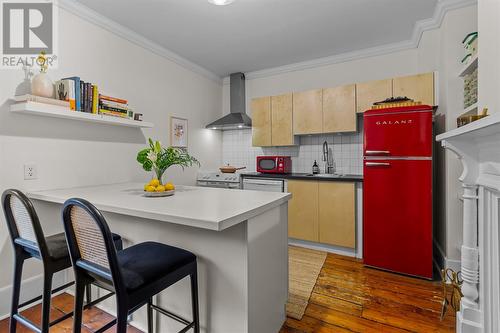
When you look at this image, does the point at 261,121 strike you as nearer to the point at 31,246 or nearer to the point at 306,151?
the point at 306,151

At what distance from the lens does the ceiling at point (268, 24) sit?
2324 millimetres

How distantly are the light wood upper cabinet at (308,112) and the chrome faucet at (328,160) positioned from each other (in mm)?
347

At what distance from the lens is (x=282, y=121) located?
11.5 ft

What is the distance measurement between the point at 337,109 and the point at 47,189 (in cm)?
314

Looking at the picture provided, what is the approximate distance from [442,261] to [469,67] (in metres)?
1.80

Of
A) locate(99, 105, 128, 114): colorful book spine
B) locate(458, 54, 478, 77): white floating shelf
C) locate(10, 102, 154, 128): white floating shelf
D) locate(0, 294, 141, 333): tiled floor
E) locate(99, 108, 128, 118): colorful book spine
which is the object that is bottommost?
locate(0, 294, 141, 333): tiled floor

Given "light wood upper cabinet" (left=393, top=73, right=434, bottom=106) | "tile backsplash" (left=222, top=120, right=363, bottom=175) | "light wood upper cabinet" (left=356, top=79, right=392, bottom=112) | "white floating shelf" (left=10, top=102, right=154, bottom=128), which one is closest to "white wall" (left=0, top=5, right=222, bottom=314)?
"white floating shelf" (left=10, top=102, right=154, bottom=128)

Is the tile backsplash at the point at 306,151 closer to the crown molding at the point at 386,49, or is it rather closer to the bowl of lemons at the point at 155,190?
the crown molding at the point at 386,49

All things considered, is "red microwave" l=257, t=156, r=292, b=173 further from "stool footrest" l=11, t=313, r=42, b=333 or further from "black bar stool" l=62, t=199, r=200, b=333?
"stool footrest" l=11, t=313, r=42, b=333

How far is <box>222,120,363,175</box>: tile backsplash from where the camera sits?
335cm

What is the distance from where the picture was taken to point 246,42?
3053 millimetres

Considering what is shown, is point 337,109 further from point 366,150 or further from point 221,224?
point 221,224

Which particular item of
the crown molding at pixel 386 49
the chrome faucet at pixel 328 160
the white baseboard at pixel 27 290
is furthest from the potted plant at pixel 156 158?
the crown molding at pixel 386 49

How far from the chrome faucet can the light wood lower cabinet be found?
1.85 feet
